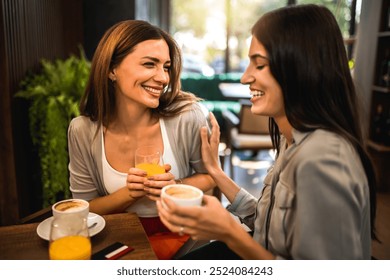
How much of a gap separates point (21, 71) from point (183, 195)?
2.63 meters

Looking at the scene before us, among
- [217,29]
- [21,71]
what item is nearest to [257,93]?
[21,71]

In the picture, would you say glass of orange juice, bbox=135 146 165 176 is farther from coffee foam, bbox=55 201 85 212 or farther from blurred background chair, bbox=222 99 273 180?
blurred background chair, bbox=222 99 273 180

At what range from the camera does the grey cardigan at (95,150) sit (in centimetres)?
178

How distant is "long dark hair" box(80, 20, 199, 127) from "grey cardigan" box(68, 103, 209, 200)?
70 millimetres

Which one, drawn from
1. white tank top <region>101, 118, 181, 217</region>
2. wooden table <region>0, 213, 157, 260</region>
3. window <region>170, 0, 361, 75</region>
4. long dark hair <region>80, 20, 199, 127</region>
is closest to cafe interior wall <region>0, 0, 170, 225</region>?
long dark hair <region>80, 20, 199, 127</region>

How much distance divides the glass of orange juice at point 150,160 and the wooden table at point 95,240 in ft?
0.68

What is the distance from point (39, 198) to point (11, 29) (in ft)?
4.77

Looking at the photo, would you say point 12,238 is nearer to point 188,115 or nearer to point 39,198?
point 188,115

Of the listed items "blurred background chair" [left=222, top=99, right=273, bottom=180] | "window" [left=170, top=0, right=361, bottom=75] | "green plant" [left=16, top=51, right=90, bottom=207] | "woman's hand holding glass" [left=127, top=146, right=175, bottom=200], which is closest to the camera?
"woman's hand holding glass" [left=127, top=146, right=175, bottom=200]

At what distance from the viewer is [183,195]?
103 centimetres

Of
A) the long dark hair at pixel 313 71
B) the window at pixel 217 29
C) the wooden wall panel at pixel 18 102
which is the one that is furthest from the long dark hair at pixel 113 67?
the window at pixel 217 29

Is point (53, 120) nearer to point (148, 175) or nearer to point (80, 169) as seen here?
point (80, 169)

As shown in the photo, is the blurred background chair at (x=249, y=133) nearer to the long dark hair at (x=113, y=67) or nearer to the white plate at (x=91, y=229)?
the long dark hair at (x=113, y=67)

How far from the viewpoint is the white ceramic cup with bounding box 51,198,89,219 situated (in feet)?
3.64
